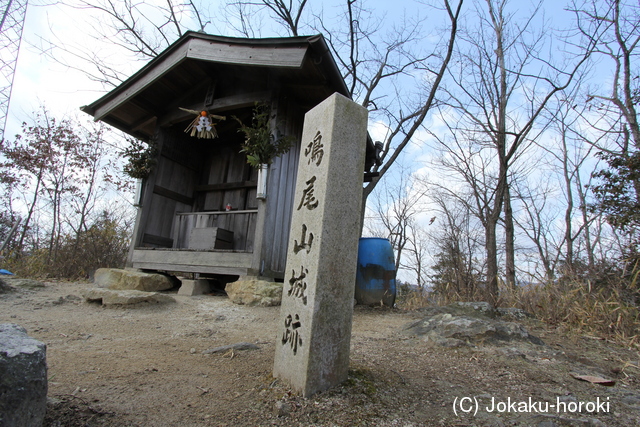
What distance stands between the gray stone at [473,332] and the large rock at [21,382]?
3.09 metres

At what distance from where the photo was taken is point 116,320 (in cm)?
416

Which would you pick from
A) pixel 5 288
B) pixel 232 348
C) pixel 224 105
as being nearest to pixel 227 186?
pixel 224 105

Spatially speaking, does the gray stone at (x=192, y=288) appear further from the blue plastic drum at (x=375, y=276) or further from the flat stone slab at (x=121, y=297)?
the blue plastic drum at (x=375, y=276)

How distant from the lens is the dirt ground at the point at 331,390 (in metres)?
1.90

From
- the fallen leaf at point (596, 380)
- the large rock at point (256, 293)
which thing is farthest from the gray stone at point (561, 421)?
the large rock at point (256, 293)

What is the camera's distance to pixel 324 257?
218 cm

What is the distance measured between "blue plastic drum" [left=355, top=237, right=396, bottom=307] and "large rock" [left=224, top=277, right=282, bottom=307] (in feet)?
4.65

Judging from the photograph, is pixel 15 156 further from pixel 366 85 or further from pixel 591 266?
pixel 591 266

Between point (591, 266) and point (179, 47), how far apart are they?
7497mm

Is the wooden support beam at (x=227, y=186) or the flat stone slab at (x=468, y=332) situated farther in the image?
the wooden support beam at (x=227, y=186)

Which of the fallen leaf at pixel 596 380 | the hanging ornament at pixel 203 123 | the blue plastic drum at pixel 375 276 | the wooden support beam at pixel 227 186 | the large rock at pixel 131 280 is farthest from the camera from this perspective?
the wooden support beam at pixel 227 186

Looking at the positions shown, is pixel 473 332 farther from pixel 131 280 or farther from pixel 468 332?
pixel 131 280

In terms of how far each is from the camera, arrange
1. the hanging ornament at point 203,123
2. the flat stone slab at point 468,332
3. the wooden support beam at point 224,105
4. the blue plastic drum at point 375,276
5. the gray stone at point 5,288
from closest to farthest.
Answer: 1. the flat stone slab at point 468,332
2. the gray stone at point 5,288
3. the blue plastic drum at point 375,276
4. the wooden support beam at point 224,105
5. the hanging ornament at point 203,123

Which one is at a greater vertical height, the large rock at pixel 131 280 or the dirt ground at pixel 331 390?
the large rock at pixel 131 280
